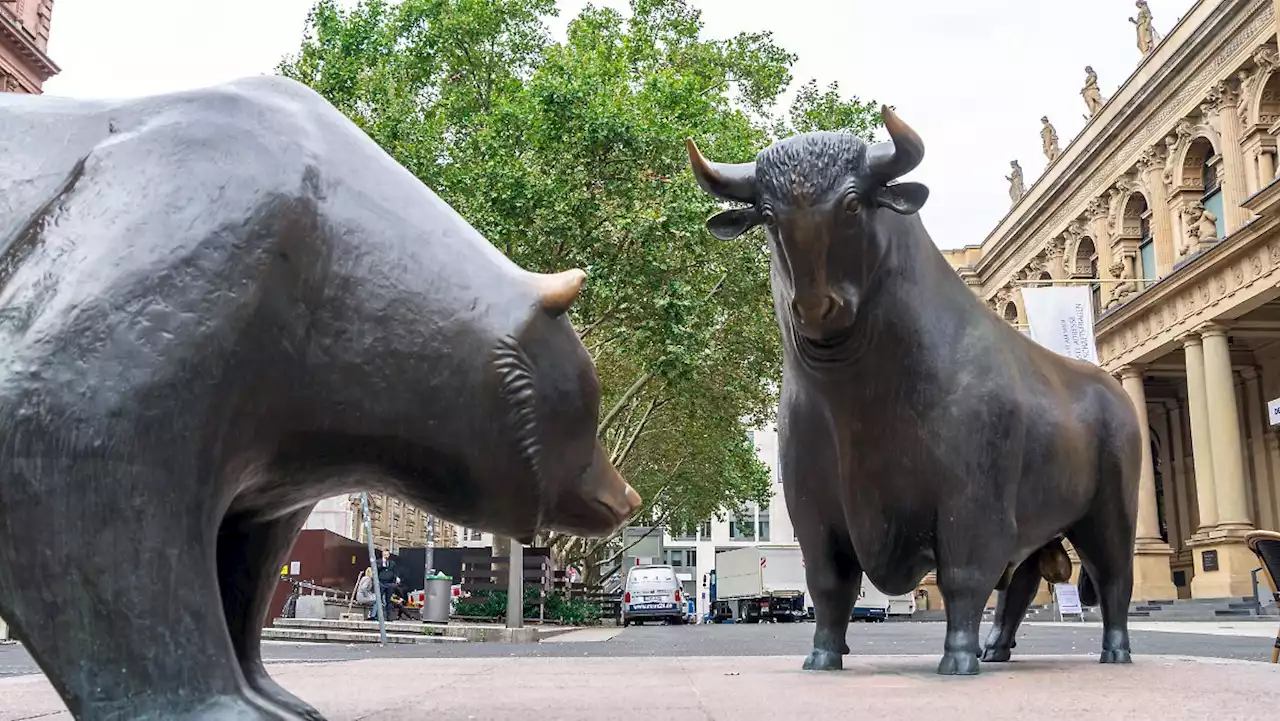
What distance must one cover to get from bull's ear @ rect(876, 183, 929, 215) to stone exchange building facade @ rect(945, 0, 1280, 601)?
772 inches

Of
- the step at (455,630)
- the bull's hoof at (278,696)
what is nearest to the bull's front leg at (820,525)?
the bull's hoof at (278,696)

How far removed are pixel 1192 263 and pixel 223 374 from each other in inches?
1038

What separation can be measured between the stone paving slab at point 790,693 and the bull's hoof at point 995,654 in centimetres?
19

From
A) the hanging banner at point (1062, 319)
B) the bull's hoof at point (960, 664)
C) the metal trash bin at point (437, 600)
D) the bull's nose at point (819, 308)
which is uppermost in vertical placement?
the hanging banner at point (1062, 319)

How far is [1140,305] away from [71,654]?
2939 cm

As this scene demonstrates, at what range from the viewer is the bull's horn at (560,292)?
1.99m

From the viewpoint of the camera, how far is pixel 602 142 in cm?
1762

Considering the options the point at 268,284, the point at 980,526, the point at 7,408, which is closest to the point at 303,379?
the point at 268,284

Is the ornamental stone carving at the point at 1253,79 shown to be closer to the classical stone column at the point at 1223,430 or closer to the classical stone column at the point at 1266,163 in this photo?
the classical stone column at the point at 1266,163

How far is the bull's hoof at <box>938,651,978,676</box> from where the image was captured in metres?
3.76

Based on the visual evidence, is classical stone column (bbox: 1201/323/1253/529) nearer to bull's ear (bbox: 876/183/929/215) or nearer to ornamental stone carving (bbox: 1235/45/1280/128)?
ornamental stone carving (bbox: 1235/45/1280/128)

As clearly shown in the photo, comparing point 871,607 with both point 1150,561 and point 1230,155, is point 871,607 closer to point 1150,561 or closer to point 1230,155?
point 1150,561

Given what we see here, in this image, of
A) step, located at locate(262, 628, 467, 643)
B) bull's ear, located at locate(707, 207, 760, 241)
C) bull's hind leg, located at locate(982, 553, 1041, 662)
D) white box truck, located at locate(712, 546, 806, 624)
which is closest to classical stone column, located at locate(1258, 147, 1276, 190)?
white box truck, located at locate(712, 546, 806, 624)

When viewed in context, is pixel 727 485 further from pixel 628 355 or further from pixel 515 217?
pixel 515 217
